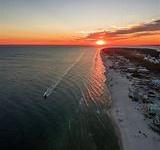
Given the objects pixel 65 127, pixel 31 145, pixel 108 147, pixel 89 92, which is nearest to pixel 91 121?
pixel 65 127

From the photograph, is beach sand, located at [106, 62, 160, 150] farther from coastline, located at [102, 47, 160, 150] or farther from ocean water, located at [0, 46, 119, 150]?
ocean water, located at [0, 46, 119, 150]

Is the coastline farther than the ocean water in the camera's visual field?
Yes

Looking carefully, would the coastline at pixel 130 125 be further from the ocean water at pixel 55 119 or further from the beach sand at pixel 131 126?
the ocean water at pixel 55 119

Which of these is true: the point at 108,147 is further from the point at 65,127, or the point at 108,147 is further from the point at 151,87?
the point at 151,87

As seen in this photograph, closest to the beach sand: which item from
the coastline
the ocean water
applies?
the coastline

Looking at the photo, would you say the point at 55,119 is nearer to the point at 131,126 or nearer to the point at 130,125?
the point at 130,125

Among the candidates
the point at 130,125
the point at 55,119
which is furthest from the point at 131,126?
the point at 55,119

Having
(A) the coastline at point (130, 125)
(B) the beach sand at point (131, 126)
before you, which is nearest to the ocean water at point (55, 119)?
(A) the coastline at point (130, 125)

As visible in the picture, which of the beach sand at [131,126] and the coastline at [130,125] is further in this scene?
the coastline at [130,125]
